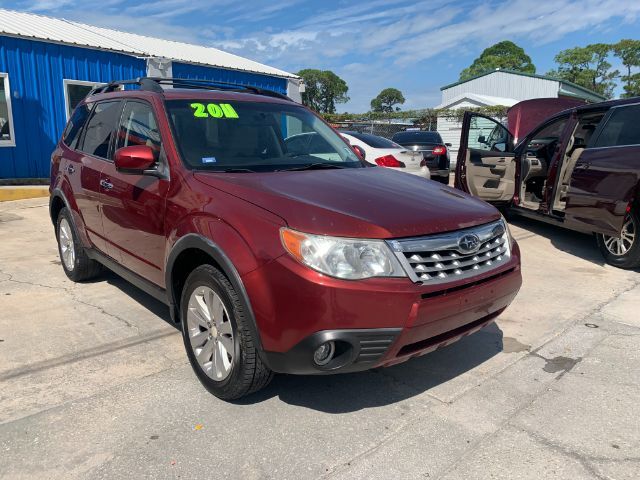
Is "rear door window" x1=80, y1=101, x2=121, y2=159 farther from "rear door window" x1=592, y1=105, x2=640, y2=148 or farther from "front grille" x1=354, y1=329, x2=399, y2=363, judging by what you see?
"rear door window" x1=592, y1=105, x2=640, y2=148

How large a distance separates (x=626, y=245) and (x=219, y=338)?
→ 197 inches

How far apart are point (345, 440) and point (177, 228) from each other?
1.51 metres

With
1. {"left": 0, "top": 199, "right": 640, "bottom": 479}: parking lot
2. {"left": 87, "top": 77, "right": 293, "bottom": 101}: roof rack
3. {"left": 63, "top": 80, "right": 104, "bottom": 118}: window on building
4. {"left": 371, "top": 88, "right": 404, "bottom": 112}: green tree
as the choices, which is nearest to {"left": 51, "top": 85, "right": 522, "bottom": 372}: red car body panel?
{"left": 87, "top": 77, "right": 293, "bottom": 101}: roof rack

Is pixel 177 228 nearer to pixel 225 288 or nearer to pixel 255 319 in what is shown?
pixel 225 288

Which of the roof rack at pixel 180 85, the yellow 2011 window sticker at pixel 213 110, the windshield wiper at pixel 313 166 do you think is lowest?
the windshield wiper at pixel 313 166

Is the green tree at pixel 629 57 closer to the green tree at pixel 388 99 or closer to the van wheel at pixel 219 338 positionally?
the green tree at pixel 388 99

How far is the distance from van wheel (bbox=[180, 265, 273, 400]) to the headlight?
0.45 metres

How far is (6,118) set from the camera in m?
11.1

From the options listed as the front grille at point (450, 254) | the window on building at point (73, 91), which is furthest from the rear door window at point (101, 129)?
the window on building at point (73, 91)

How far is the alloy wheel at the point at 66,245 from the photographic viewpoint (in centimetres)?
498

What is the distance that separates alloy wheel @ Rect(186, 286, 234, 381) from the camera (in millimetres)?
2811

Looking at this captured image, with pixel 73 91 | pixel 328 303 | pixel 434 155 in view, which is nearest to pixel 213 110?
pixel 328 303

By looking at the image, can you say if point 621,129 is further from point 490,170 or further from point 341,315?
point 341,315

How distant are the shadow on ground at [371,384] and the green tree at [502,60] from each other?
78.7 m
